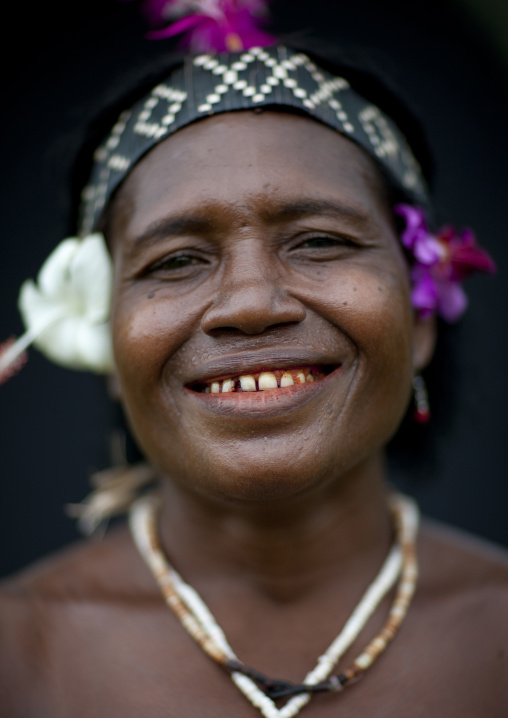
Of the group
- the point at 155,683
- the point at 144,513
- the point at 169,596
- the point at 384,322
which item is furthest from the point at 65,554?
the point at 384,322

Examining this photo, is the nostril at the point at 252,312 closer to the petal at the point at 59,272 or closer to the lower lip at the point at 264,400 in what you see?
the lower lip at the point at 264,400

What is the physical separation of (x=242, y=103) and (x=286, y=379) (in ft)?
2.79

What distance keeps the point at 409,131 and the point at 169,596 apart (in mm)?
1793

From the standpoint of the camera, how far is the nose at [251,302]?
1.83 metres

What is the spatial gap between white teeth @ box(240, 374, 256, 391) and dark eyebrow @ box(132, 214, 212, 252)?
438 mm

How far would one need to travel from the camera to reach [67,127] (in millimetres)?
3959

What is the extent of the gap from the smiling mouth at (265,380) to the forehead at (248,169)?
18.0 inches

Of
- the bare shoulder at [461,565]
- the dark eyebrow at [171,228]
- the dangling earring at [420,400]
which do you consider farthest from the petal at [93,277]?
the bare shoulder at [461,565]

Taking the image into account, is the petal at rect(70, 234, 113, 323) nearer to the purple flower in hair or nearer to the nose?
the nose

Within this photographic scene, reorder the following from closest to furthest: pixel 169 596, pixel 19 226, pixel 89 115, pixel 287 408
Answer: pixel 287 408 < pixel 169 596 < pixel 89 115 < pixel 19 226

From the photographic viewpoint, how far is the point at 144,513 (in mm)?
2496

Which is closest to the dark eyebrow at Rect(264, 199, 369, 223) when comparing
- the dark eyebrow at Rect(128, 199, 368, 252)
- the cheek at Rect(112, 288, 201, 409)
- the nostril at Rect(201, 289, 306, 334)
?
the dark eyebrow at Rect(128, 199, 368, 252)

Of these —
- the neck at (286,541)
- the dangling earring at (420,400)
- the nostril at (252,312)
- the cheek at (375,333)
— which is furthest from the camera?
the dangling earring at (420,400)

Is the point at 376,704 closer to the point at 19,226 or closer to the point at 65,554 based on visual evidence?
the point at 65,554
